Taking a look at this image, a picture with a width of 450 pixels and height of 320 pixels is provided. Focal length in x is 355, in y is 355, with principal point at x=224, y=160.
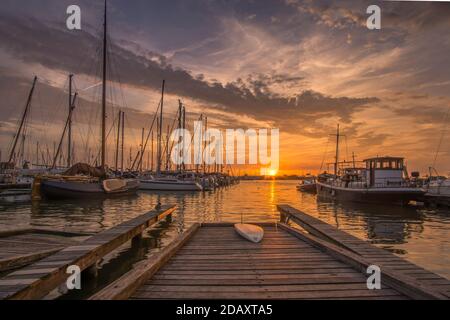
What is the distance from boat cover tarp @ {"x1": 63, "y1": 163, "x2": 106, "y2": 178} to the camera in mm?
35094

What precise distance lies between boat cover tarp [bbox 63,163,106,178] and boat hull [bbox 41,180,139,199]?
126 centimetres

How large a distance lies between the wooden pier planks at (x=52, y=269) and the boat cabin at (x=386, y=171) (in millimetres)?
31164

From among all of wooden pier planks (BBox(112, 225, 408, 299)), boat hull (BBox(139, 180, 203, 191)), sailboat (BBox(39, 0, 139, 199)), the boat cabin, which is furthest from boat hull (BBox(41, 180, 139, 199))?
wooden pier planks (BBox(112, 225, 408, 299))

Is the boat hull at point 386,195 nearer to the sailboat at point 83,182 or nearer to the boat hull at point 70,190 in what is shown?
the sailboat at point 83,182

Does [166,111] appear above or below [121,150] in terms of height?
above

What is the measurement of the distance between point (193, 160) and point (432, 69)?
6796 cm

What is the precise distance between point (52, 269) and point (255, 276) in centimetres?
354

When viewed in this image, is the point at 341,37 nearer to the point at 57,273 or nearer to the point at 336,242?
the point at 336,242

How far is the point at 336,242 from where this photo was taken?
952 centimetres

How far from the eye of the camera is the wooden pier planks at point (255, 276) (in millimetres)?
5133

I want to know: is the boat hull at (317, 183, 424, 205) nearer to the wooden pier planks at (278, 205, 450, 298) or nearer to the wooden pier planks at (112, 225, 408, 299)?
the wooden pier planks at (278, 205, 450, 298)

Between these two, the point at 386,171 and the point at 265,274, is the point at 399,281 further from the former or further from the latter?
the point at 386,171
